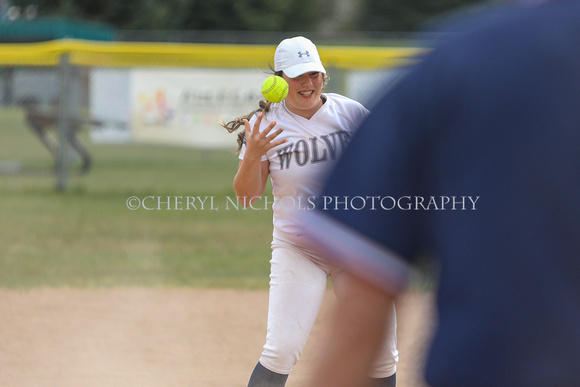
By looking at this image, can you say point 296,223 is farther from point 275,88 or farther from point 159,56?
point 159,56

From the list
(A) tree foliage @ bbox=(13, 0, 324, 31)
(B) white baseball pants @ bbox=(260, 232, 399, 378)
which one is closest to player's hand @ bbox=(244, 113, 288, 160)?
(B) white baseball pants @ bbox=(260, 232, 399, 378)

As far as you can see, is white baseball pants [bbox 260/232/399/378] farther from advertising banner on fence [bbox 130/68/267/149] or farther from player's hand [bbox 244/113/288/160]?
advertising banner on fence [bbox 130/68/267/149]

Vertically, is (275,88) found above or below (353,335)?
above

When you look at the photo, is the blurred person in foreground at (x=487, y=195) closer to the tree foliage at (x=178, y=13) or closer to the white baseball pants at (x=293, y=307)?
the white baseball pants at (x=293, y=307)

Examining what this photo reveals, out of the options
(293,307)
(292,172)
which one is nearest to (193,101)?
(292,172)

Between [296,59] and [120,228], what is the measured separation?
7.32 m

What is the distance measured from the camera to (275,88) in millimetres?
3930

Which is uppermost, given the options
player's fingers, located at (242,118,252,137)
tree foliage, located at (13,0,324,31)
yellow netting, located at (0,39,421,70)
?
tree foliage, located at (13,0,324,31)

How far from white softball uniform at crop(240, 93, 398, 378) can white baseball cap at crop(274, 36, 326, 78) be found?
200 millimetres

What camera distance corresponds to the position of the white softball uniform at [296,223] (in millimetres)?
3695

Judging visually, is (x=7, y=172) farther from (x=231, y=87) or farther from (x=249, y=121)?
(x=249, y=121)

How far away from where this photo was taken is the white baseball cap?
3.92 meters

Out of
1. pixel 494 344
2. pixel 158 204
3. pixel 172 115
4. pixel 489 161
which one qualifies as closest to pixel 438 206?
pixel 489 161

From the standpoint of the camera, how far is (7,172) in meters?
15.8
